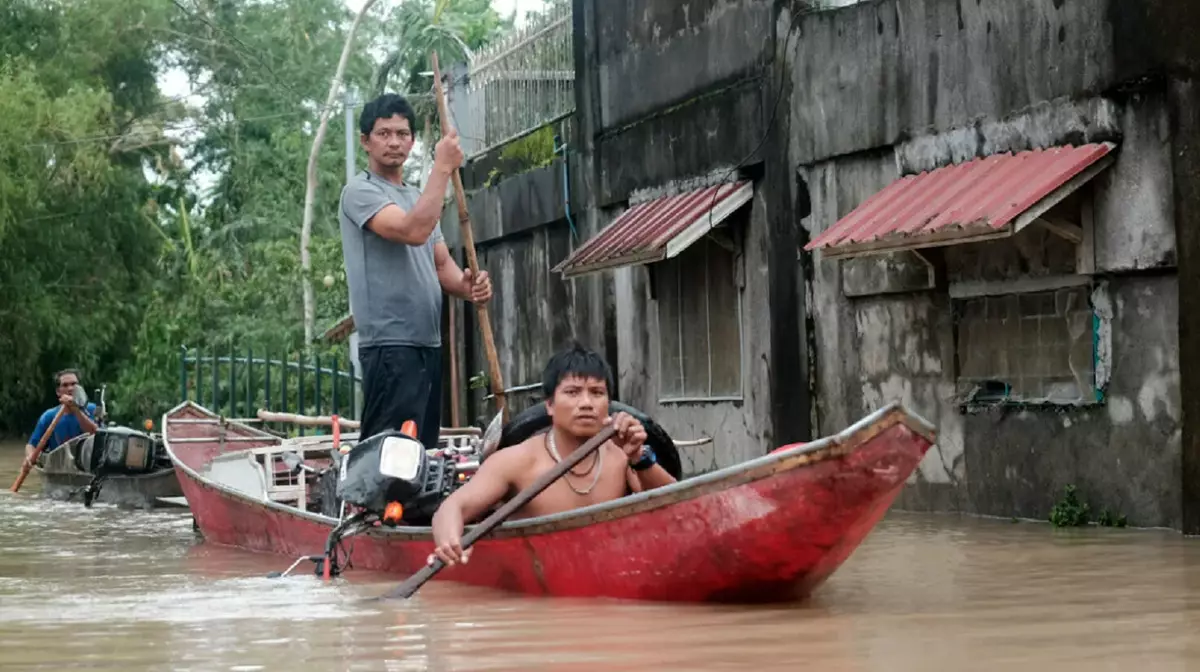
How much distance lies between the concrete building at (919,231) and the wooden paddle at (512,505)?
343 centimetres

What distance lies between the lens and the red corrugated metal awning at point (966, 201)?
9516 mm

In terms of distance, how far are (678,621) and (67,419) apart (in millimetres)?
13806

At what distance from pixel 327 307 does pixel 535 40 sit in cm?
1612

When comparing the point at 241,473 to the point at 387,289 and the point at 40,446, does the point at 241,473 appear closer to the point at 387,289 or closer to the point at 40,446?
the point at 387,289

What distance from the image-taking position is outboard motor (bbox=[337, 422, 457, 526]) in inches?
299

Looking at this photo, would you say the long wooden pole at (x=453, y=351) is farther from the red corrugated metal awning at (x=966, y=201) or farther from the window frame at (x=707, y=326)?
the red corrugated metal awning at (x=966, y=201)

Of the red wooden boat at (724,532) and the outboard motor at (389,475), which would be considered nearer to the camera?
the red wooden boat at (724,532)

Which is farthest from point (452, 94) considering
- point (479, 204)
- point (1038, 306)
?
point (1038, 306)

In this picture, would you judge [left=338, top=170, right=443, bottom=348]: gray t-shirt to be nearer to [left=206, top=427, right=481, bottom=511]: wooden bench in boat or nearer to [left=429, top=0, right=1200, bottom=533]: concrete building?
[left=206, top=427, right=481, bottom=511]: wooden bench in boat

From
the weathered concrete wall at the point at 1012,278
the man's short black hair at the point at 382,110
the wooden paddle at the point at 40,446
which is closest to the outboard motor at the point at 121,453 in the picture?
the wooden paddle at the point at 40,446

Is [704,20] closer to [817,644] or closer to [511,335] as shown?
[511,335]

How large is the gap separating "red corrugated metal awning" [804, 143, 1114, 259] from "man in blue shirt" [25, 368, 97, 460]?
9.36m

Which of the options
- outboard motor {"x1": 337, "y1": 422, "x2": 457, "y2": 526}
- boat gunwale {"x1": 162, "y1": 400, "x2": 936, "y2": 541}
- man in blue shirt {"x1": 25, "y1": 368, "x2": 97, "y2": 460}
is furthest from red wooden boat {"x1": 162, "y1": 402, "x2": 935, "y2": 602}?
man in blue shirt {"x1": 25, "y1": 368, "x2": 97, "y2": 460}

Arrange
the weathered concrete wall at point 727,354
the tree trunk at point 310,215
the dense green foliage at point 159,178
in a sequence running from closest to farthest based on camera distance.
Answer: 1. the weathered concrete wall at point 727,354
2. the tree trunk at point 310,215
3. the dense green foliage at point 159,178
